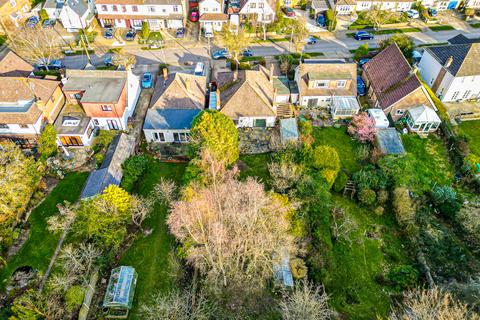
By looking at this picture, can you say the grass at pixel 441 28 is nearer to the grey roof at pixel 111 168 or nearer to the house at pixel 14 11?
the grey roof at pixel 111 168

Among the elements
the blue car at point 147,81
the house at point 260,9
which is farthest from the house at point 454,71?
the blue car at point 147,81

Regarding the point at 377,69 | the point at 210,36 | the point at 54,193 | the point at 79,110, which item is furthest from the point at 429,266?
the point at 210,36

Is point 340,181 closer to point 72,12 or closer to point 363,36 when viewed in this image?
point 363,36

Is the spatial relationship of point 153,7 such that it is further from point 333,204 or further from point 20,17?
point 333,204

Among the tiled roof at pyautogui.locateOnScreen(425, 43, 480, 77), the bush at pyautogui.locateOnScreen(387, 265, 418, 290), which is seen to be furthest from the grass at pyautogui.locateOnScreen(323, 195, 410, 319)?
the tiled roof at pyautogui.locateOnScreen(425, 43, 480, 77)

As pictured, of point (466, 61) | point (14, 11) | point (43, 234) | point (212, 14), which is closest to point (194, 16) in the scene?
point (212, 14)

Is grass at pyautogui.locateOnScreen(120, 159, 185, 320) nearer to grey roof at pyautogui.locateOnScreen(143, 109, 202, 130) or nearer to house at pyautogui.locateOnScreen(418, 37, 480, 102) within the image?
grey roof at pyautogui.locateOnScreen(143, 109, 202, 130)

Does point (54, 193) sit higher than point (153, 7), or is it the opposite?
point (153, 7)
